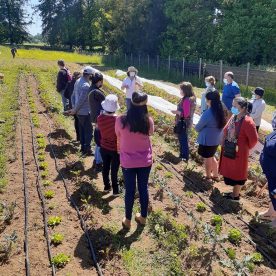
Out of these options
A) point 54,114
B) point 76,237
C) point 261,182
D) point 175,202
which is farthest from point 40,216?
point 54,114

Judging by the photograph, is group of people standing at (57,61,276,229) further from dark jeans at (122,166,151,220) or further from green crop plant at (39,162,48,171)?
green crop plant at (39,162,48,171)

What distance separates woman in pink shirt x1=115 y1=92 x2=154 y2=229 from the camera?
4473mm

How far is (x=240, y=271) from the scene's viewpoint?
4062 millimetres

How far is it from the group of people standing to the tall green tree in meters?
64.9

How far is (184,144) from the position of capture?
25.2ft

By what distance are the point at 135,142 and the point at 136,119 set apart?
303 mm

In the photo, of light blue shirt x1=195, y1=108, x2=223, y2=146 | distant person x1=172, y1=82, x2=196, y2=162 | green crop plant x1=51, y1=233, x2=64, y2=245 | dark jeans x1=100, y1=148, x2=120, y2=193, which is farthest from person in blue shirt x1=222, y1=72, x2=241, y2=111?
green crop plant x1=51, y1=233, x2=64, y2=245

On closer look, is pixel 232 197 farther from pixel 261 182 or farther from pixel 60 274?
pixel 60 274

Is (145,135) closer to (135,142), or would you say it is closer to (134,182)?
(135,142)

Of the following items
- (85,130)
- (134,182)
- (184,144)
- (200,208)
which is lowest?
(200,208)

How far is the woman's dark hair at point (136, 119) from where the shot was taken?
4.47 meters

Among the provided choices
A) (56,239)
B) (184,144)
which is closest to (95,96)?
(184,144)

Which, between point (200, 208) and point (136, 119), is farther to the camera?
point (200, 208)

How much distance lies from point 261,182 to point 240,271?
2.84 metres
